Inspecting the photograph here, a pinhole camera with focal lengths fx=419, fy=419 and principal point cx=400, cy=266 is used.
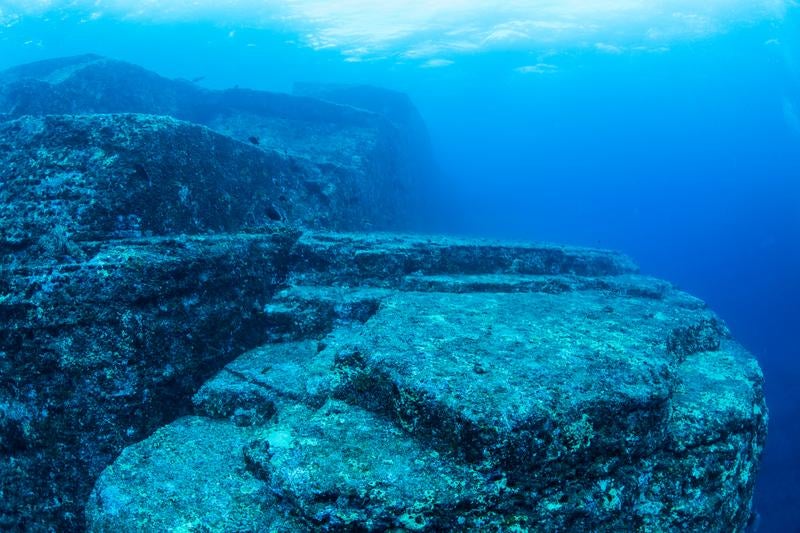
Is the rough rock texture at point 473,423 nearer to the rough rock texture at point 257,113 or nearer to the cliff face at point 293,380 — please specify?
the cliff face at point 293,380

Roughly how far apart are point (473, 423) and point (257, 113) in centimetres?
1513

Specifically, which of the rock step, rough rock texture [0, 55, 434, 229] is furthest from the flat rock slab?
rough rock texture [0, 55, 434, 229]

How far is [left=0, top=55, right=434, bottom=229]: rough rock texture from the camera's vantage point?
1125 cm

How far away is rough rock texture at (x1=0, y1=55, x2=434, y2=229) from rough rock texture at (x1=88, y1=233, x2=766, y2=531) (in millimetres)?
6721

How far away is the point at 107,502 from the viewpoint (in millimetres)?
2834

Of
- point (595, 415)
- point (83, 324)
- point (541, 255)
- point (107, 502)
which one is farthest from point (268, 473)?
point (541, 255)

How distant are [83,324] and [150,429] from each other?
3.55 feet

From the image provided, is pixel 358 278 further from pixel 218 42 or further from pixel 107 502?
pixel 218 42

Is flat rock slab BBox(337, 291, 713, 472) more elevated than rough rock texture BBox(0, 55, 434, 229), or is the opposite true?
rough rock texture BBox(0, 55, 434, 229)

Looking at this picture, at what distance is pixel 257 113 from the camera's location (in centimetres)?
1513

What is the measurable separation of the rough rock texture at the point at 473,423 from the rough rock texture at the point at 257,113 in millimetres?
6721

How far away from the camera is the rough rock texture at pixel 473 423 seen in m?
2.66

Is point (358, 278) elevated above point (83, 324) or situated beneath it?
situated beneath

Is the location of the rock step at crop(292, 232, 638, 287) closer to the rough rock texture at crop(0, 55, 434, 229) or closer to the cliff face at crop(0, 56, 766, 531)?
the cliff face at crop(0, 56, 766, 531)
